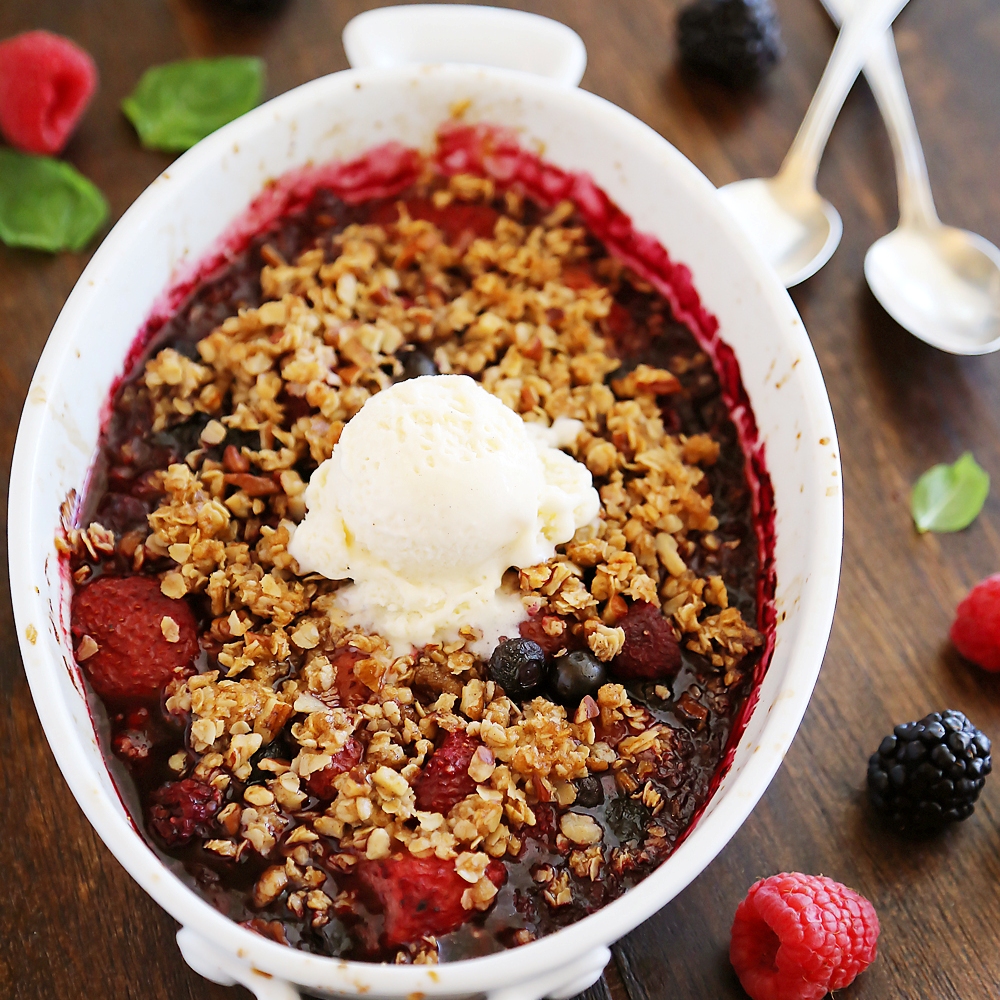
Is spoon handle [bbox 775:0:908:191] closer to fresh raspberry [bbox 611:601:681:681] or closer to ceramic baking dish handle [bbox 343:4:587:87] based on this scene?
ceramic baking dish handle [bbox 343:4:587:87]

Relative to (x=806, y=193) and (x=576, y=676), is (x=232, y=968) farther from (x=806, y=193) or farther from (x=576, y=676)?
(x=806, y=193)

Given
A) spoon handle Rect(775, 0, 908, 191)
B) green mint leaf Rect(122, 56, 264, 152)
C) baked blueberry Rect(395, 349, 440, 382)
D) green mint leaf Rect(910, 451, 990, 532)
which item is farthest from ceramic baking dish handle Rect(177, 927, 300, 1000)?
spoon handle Rect(775, 0, 908, 191)

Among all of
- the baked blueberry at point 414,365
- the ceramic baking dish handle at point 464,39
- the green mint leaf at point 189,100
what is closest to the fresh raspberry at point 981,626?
the baked blueberry at point 414,365

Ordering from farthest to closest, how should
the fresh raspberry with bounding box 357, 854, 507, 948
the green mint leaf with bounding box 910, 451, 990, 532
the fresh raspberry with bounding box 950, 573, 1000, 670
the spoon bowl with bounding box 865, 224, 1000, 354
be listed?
1. the spoon bowl with bounding box 865, 224, 1000, 354
2. the green mint leaf with bounding box 910, 451, 990, 532
3. the fresh raspberry with bounding box 950, 573, 1000, 670
4. the fresh raspberry with bounding box 357, 854, 507, 948

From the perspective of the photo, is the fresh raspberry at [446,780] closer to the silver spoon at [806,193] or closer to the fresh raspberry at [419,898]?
the fresh raspberry at [419,898]

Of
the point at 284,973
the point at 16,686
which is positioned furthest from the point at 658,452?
the point at 16,686
